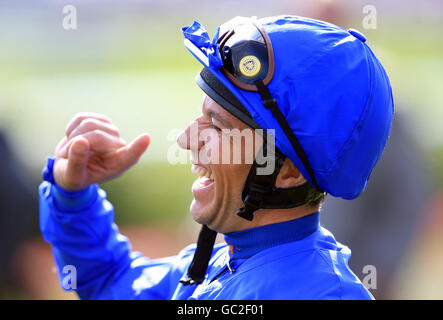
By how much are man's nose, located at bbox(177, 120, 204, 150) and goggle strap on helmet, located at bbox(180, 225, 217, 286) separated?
507 millimetres

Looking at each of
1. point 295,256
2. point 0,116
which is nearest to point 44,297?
point 0,116

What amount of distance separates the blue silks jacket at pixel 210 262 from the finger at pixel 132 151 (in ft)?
0.75

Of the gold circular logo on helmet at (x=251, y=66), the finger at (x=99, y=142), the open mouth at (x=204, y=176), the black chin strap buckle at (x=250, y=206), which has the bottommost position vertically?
the black chin strap buckle at (x=250, y=206)

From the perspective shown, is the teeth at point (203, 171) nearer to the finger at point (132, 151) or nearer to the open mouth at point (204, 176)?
the open mouth at point (204, 176)

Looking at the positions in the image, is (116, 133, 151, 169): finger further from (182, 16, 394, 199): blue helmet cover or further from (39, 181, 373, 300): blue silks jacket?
(182, 16, 394, 199): blue helmet cover

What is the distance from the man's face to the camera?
2.24 meters

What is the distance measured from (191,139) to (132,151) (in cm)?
61

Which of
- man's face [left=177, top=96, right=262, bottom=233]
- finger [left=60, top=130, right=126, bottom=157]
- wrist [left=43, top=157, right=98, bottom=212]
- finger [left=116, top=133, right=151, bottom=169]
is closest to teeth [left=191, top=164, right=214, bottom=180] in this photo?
man's face [left=177, top=96, right=262, bottom=233]

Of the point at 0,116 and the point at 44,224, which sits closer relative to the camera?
the point at 44,224

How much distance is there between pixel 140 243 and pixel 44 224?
385 cm

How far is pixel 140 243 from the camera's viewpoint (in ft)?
22.3

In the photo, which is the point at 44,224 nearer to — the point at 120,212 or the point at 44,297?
the point at 44,297

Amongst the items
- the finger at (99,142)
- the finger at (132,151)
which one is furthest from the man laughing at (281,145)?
the finger at (99,142)

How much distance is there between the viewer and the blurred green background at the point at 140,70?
23.2ft
